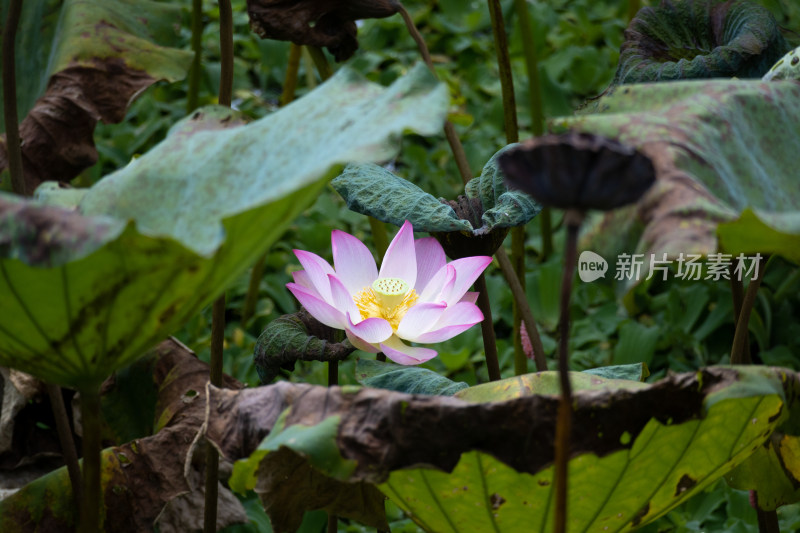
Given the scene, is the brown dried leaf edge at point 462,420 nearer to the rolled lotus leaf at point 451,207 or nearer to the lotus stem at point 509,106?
the rolled lotus leaf at point 451,207

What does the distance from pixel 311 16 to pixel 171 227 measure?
0.56 metres

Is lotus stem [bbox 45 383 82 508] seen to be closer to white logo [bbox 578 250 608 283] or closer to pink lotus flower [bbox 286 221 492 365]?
pink lotus flower [bbox 286 221 492 365]

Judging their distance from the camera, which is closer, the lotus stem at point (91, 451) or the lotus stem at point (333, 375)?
the lotus stem at point (91, 451)

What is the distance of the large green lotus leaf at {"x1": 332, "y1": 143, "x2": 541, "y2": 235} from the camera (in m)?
0.84

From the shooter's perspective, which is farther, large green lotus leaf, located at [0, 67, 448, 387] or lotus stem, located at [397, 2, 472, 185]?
lotus stem, located at [397, 2, 472, 185]

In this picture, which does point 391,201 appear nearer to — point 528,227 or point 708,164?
point 708,164

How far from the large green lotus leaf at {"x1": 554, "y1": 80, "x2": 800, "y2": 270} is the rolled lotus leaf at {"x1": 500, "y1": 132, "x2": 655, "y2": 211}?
0.06 m

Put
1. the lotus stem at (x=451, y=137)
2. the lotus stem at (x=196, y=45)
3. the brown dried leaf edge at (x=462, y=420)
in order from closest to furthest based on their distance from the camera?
1. the brown dried leaf edge at (x=462, y=420)
2. the lotus stem at (x=451, y=137)
3. the lotus stem at (x=196, y=45)

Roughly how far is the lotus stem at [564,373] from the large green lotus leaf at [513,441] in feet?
0.31

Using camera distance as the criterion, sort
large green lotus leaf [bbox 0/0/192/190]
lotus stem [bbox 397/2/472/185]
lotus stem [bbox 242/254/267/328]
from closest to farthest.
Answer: lotus stem [bbox 397/2/472/185] < large green lotus leaf [bbox 0/0/192/190] < lotus stem [bbox 242/254/267/328]

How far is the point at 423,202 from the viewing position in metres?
0.86

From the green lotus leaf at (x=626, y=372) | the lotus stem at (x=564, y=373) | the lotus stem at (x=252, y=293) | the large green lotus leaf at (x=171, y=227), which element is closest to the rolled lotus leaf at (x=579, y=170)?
the lotus stem at (x=564, y=373)

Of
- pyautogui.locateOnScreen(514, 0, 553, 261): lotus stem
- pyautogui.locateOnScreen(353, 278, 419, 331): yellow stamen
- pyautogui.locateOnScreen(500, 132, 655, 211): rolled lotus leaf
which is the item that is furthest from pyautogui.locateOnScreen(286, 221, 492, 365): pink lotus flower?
pyautogui.locateOnScreen(514, 0, 553, 261): lotus stem

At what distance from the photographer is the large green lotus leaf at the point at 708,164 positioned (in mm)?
525
